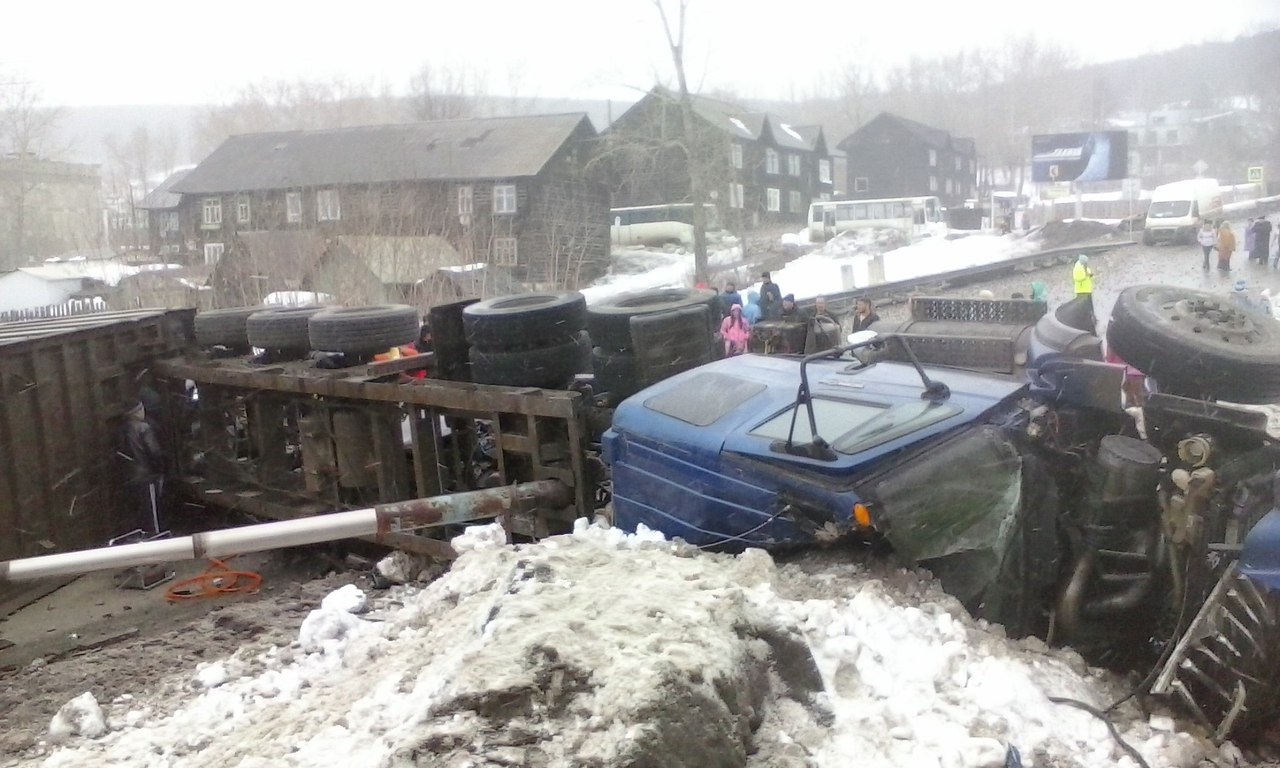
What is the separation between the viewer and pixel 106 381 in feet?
29.9

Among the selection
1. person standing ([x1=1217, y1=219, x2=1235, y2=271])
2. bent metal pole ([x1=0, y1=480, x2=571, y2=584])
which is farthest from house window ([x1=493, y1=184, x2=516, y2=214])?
bent metal pole ([x1=0, y1=480, x2=571, y2=584])

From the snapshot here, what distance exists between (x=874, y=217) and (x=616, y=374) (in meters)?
39.2

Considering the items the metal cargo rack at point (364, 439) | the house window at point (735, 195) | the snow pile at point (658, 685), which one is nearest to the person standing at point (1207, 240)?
the metal cargo rack at point (364, 439)

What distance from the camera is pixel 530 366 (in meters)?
7.28

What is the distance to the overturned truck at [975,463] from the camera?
419 cm

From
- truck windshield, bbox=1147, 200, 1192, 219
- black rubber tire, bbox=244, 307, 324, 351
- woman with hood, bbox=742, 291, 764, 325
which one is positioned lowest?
woman with hood, bbox=742, 291, 764, 325

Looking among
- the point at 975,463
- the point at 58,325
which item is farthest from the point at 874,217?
the point at 975,463

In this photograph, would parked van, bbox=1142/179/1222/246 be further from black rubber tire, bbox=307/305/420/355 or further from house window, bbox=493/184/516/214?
black rubber tire, bbox=307/305/420/355

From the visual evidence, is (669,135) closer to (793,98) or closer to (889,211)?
(889,211)

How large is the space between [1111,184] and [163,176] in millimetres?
44916

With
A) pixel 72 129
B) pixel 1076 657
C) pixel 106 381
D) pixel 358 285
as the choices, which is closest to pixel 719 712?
pixel 1076 657

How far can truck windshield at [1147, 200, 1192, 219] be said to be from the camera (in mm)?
28672

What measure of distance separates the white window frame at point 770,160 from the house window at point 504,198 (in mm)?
21616

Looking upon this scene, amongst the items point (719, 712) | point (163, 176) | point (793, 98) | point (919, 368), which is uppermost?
point (793, 98)
